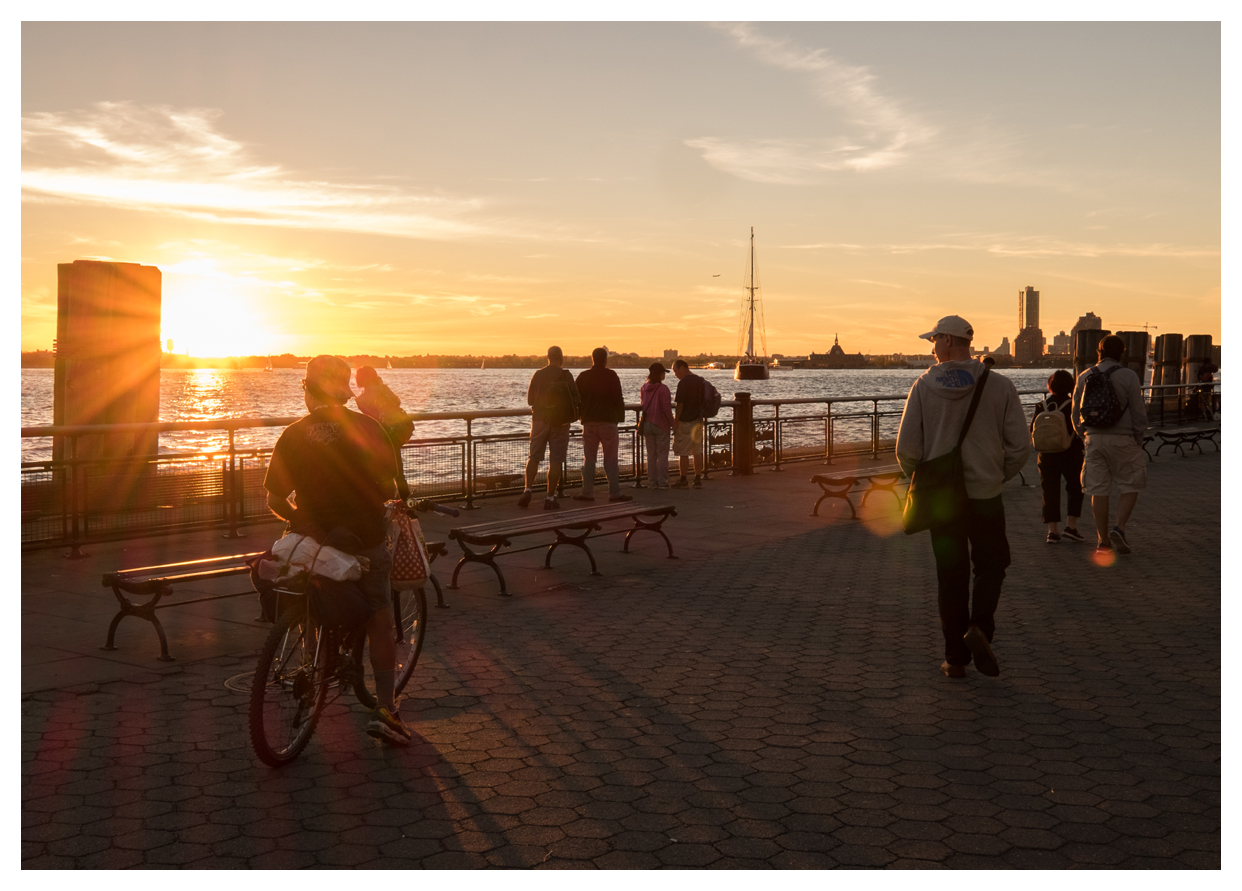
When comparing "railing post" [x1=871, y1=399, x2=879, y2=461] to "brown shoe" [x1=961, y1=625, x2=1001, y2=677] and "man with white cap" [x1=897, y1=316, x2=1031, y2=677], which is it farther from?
"brown shoe" [x1=961, y1=625, x2=1001, y2=677]

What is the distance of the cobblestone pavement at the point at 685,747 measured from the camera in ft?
13.6

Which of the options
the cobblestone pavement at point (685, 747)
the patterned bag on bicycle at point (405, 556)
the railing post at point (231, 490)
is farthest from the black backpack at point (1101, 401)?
the railing post at point (231, 490)

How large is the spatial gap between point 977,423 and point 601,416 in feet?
28.6

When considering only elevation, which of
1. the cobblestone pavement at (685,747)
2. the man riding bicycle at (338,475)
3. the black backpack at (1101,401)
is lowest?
the cobblestone pavement at (685,747)

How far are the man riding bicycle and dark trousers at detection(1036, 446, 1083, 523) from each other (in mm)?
8382

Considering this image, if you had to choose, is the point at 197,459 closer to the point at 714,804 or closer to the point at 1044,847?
the point at 714,804

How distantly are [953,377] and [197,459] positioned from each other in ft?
26.9

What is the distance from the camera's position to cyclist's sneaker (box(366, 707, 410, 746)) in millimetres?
5207

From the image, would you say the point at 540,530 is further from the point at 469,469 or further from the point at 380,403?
the point at 469,469

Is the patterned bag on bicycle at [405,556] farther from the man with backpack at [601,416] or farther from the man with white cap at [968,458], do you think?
the man with backpack at [601,416]

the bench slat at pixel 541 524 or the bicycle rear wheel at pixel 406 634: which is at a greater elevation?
the bench slat at pixel 541 524

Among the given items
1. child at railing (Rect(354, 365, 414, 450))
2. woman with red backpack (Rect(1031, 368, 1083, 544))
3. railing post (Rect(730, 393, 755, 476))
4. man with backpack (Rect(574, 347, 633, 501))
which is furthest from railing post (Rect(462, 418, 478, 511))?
woman with red backpack (Rect(1031, 368, 1083, 544))

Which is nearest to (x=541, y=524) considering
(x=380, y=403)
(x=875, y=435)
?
(x=380, y=403)

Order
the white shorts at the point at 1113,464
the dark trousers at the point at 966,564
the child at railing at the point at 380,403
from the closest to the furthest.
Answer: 1. the dark trousers at the point at 966,564
2. the child at railing at the point at 380,403
3. the white shorts at the point at 1113,464
